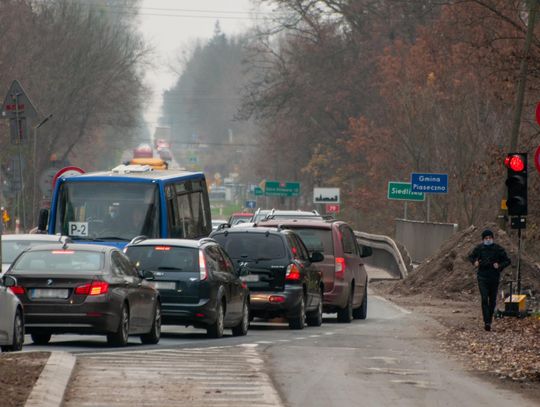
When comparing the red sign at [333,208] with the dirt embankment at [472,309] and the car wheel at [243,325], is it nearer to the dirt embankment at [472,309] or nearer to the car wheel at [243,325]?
the dirt embankment at [472,309]

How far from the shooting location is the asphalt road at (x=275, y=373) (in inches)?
525

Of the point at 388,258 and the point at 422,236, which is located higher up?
the point at 422,236

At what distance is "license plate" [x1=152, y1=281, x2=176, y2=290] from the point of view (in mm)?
21906

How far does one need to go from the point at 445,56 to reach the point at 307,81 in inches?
532

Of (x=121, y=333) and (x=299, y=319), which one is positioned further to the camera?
(x=299, y=319)

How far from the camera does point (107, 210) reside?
1124 inches

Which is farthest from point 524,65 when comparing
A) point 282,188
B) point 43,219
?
point 282,188

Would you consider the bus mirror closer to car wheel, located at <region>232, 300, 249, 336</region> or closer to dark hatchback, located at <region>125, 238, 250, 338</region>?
dark hatchback, located at <region>125, 238, 250, 338</region>

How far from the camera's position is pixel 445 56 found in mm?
63312

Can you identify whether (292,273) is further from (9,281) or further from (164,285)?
(9,281)

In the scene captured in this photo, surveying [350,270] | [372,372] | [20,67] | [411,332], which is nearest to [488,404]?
[372,372]

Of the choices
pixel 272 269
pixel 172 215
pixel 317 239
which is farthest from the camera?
pixel 172 215

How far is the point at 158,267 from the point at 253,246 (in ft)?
10.6

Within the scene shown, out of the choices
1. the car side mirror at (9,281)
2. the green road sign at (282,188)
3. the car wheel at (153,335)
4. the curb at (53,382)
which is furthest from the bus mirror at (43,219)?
the green road sign at (282,188)
